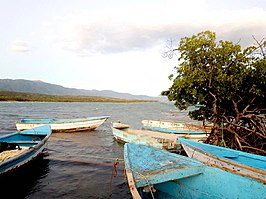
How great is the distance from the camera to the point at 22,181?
369 inches

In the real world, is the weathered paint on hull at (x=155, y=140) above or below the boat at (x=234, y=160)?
below

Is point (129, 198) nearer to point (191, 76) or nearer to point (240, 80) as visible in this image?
point (191, 76)

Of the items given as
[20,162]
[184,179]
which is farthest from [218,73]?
[20,162]

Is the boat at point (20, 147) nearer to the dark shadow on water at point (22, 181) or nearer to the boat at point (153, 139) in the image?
the dark shadow on water at point (22, 181)

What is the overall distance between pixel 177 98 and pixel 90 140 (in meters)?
10.6

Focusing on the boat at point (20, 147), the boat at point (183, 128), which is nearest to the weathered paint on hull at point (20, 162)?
the boat at point (20, 147)

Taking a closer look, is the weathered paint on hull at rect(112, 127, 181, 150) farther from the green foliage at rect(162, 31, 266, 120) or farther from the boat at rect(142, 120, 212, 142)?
the green foliage at rect(162, 31, 266, 120)

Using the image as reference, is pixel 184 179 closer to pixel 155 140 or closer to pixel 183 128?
pixel 155 140

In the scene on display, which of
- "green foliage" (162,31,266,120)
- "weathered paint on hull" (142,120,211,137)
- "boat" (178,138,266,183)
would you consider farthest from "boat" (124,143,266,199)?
"weathered paint on hull" (142,120,211,137)

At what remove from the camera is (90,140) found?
63.1 feet

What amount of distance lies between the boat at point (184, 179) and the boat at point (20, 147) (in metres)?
4.55

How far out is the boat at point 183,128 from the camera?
15801 mm

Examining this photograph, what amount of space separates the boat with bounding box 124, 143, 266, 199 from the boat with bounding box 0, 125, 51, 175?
4548mm

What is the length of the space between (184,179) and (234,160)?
7.67ft
